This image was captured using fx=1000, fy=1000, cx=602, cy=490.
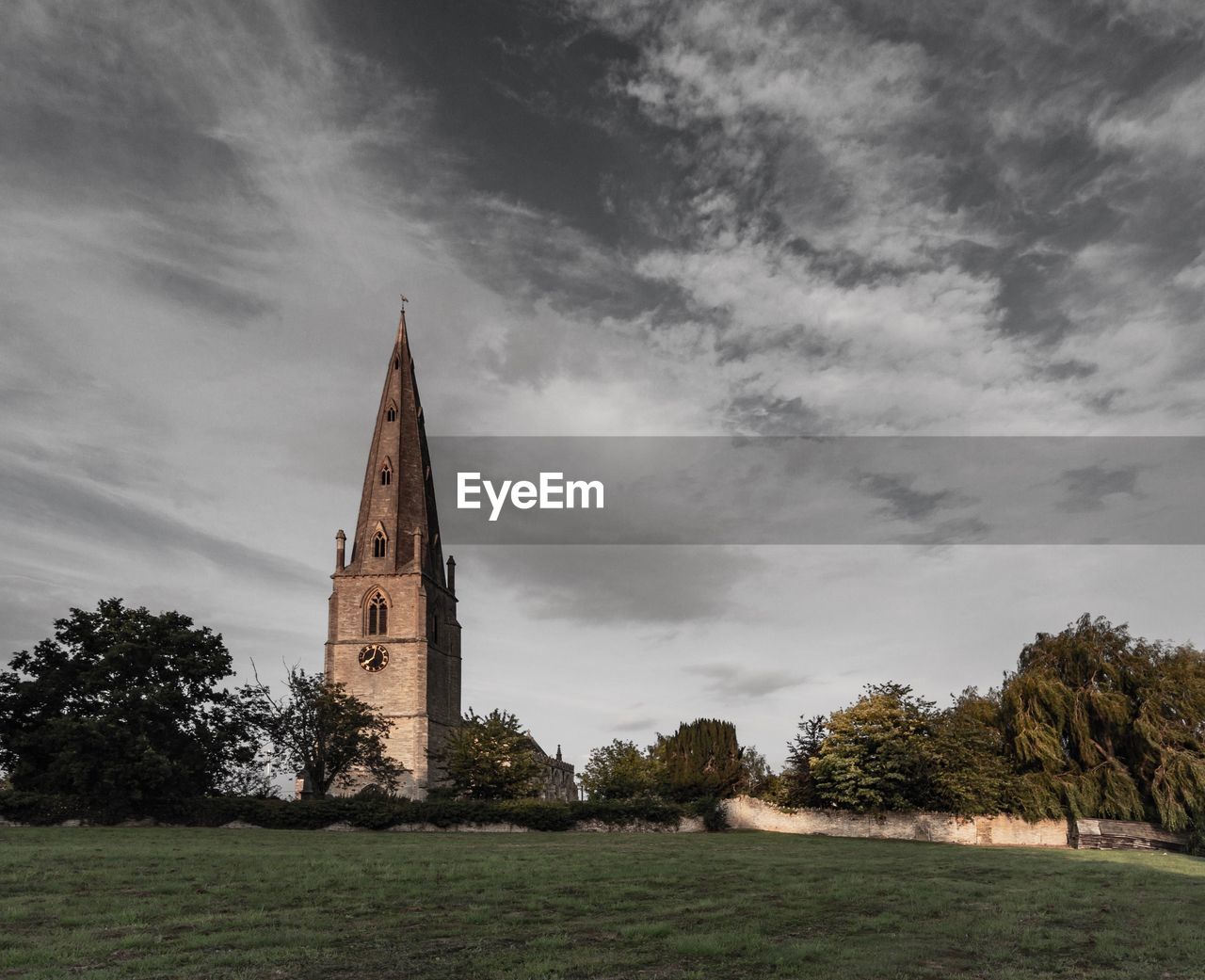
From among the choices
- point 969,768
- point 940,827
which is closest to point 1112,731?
point 969,768

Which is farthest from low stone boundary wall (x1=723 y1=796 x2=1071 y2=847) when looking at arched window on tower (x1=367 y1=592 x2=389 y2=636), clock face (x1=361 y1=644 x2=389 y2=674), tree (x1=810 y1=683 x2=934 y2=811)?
arched window on tower (x1=367 y1=592 x2=389 y2=636)

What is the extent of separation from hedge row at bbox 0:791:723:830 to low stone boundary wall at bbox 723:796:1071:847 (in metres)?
6.41

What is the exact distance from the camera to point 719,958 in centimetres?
1131

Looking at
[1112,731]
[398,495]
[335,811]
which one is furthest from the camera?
[398,495]

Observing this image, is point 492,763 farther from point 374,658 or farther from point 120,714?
point 374,658

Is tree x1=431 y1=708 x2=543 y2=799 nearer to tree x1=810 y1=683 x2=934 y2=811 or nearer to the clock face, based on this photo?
tree x1=810 y1=683 x2=934 y2=811

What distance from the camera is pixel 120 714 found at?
41.8 meters

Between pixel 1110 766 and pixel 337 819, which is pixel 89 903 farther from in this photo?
pixel 1110 766

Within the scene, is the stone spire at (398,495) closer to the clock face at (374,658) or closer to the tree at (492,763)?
the clock face at (374,658)

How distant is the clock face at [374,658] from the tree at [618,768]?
24757mm

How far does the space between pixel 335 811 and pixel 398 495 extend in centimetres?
4293

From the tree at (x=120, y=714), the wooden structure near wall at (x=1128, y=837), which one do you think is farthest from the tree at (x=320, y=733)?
the wooden structure near wall at (x=1128, y=837)

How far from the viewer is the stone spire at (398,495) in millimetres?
79812

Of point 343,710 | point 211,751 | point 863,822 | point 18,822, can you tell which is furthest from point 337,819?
point 863,822
